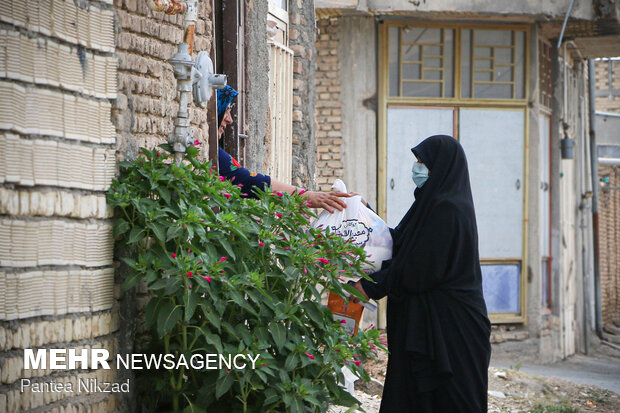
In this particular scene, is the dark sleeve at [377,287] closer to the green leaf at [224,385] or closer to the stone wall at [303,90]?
the green leaf at [224,385]

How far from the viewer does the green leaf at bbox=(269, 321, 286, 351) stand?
10.0 ft

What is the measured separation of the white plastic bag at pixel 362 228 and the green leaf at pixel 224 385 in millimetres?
1241

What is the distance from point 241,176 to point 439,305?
1.12 m

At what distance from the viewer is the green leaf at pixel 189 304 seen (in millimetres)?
2881

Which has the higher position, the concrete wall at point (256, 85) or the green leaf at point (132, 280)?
the concrete wall at point (256, 85)

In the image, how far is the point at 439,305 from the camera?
398cm

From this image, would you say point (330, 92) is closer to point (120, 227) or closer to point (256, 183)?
point (256, 183)

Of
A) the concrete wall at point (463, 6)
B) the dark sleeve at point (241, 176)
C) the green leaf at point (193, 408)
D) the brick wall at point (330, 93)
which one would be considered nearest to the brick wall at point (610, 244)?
the concrete wall at point (463, 6)

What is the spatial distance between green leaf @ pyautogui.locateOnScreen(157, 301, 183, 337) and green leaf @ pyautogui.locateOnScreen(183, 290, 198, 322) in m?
0.06

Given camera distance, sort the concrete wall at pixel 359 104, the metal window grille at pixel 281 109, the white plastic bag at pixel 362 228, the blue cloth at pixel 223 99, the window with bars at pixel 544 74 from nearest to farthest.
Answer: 1. the white plastic bag at pixel 362 228
2. the blue cloth at pixel 223 99
3. the metal window grille at pixel 281 109
4. the concrete wall at pixel 359 104
5. the window with bars at pixel 544 74

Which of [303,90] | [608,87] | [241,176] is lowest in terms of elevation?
[241,176]

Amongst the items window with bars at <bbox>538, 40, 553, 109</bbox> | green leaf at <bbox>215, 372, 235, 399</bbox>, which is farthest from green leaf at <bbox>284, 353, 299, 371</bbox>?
window with bars at <bbox>538, 40, 553, 109</bbox>

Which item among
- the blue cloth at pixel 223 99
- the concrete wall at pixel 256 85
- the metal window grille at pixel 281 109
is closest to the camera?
the blue cloth at pixel 223 99

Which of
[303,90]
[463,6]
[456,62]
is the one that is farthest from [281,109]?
[456,62]
